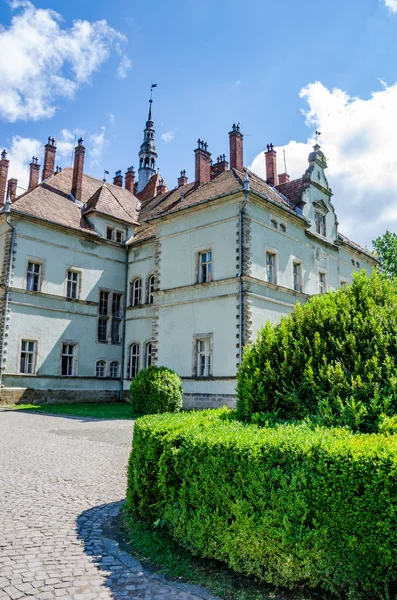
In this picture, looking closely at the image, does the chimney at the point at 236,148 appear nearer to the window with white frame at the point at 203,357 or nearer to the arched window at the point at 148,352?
the window with white frame at the point at 203,357

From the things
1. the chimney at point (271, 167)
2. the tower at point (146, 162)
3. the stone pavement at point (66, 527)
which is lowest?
the stone pavement at point (66, 527)

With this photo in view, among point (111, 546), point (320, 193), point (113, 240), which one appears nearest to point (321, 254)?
point (320, 193)

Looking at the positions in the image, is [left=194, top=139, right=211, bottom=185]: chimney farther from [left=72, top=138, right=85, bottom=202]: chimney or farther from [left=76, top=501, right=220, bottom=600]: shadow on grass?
[left=76, top=501, right=220, bottom=600]: shadow on grass

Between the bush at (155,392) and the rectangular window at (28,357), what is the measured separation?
856 centimetres

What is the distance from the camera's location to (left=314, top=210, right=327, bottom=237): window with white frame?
1142 inches

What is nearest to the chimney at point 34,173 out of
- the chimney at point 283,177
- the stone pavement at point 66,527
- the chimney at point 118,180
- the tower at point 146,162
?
the chimney at point 118,180

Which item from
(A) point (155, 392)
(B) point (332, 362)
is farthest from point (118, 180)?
(B) point (332, 362)

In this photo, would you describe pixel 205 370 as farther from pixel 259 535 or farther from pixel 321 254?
pixel 259 535

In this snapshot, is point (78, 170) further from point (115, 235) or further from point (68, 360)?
point (68, 360)

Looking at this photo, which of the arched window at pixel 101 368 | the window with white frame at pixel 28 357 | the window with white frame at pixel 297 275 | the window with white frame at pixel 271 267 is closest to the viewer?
the window with white frame at pixel 271 267

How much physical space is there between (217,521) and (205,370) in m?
18.1

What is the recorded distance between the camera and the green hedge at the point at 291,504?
3.52 m

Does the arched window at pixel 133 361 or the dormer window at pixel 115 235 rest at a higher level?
the dormer window at pixel 115 235

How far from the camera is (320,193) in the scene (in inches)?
1164
